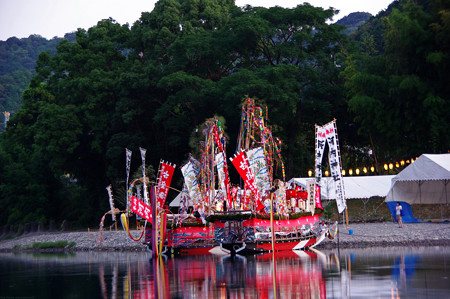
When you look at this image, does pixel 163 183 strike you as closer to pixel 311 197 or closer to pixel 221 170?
pixel 221 170

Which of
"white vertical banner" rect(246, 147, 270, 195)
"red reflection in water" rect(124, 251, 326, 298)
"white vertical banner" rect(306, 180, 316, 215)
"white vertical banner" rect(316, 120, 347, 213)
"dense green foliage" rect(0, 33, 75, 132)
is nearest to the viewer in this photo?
"red reflection in water" rect(124, 251, 326, 298)

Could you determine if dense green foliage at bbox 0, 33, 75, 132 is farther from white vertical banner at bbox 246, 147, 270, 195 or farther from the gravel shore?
white vertical banner at bbox 246, 147, 270, 195

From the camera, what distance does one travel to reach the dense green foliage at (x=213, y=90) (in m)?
49.4

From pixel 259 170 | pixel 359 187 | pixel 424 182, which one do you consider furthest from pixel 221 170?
pixel 424 182

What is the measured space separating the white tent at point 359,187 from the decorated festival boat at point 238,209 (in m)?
10.9

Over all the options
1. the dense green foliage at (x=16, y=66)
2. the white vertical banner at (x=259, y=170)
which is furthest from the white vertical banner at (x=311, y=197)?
the dense green foliage at (x=16, y=66)

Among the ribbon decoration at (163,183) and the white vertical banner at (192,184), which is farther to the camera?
the white vertical banner at (192,184)

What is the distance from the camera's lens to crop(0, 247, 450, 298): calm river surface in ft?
55.1

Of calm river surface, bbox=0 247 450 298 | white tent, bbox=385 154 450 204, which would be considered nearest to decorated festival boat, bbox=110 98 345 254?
calm river surface, bbox=0 247 450 298

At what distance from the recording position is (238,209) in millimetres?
32219

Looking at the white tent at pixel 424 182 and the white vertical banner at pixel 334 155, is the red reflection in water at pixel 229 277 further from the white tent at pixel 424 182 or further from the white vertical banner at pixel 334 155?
the white tent at pixel 424 182

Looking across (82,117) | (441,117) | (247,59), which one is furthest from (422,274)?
(82,117)

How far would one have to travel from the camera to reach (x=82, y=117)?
60281 millimetres

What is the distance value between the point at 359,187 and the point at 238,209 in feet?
55.4
